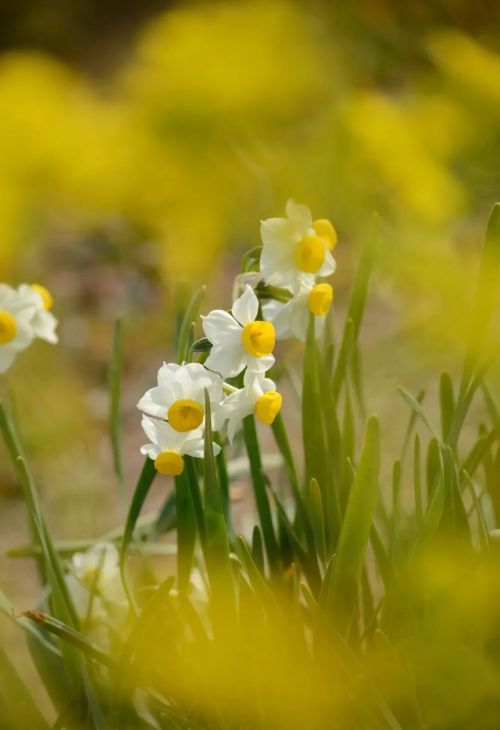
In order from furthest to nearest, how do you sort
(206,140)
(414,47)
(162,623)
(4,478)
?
(4,478) → (414,47) → (162,623) → (206,140)

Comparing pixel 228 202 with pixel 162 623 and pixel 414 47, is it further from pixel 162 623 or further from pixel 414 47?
pixel 414 47

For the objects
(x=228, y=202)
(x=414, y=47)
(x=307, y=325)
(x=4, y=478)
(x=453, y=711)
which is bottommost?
(x=453, y=711)

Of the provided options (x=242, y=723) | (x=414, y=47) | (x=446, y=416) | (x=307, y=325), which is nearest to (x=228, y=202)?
(x=307, y=325)

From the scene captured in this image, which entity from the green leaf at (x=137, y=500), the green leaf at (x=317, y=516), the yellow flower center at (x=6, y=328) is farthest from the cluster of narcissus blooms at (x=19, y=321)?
the green leaf at (x=317, y=516)

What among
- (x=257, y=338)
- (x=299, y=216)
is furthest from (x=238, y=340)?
(x=299, y=216)

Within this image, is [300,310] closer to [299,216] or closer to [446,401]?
[299,216]

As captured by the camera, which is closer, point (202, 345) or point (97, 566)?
point (202, 345)
